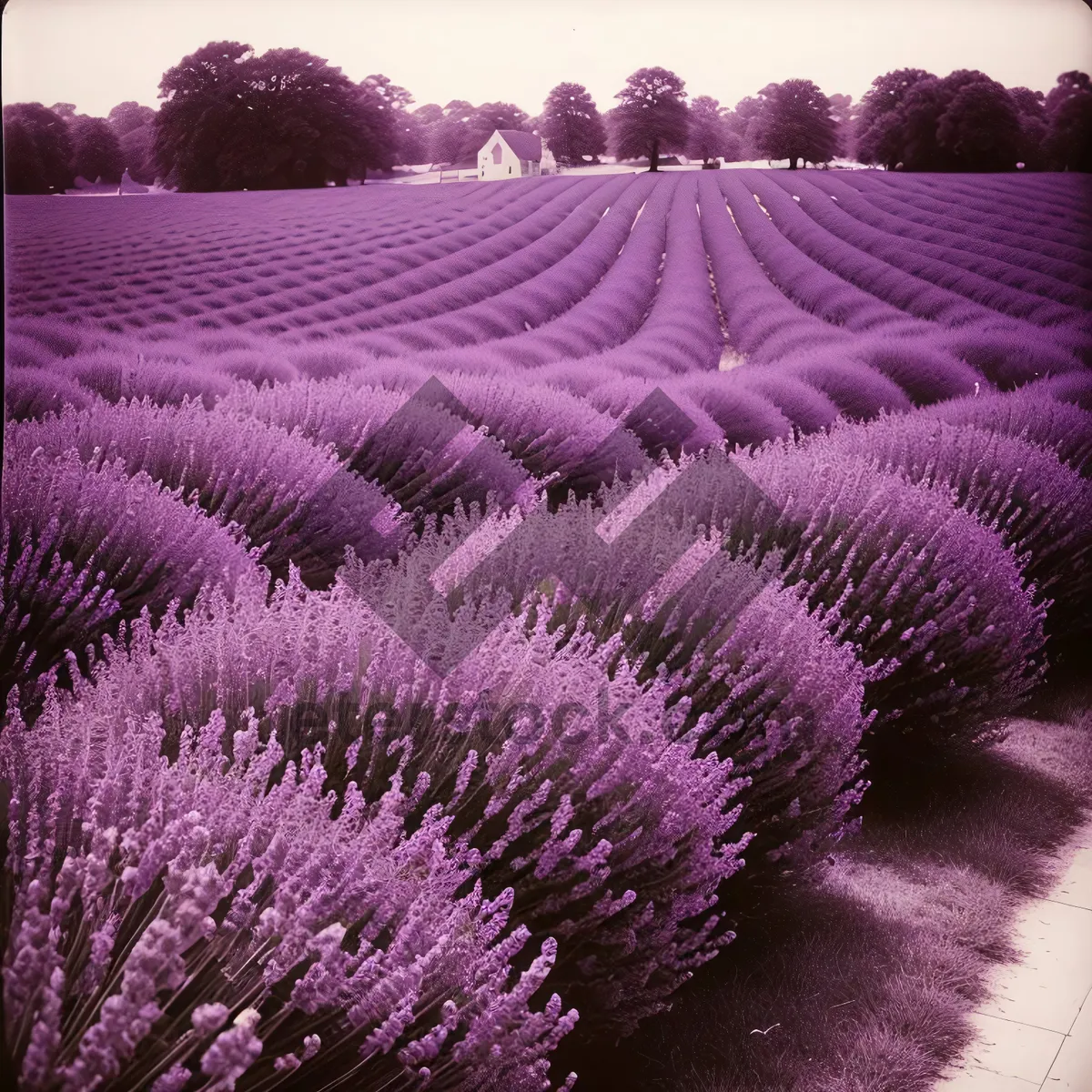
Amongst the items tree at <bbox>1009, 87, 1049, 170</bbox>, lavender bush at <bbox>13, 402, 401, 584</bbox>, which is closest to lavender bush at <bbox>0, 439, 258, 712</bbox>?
lavender bush at <bbox>13, 402, 401, 584</bbox>

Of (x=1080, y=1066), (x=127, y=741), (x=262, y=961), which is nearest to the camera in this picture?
(x=262, y=961)

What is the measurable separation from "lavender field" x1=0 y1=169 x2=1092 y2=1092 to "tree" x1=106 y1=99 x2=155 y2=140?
20cm

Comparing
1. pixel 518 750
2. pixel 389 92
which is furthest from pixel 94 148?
pixel 518 750

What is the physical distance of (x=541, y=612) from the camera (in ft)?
6.99

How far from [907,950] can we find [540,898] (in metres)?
1.13

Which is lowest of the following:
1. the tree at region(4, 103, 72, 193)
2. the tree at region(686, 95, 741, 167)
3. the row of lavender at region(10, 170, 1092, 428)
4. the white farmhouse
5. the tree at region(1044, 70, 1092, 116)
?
the row of lavender at region(10, 170, 1092, 428)

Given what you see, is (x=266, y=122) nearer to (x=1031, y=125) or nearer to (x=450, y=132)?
(x=450, y=132)

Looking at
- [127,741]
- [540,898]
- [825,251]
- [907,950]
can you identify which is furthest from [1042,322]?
[127,741]

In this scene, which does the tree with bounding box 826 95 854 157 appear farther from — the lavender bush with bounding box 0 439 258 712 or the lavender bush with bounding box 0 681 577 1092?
the lavender bush with bounding box 0 681 577 1092

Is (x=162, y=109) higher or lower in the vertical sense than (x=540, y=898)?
higher

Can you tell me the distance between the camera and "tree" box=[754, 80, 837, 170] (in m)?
2.67

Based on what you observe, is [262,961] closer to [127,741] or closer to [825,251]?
[127,741]

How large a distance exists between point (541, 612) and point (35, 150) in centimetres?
147

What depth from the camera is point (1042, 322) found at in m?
3.14
